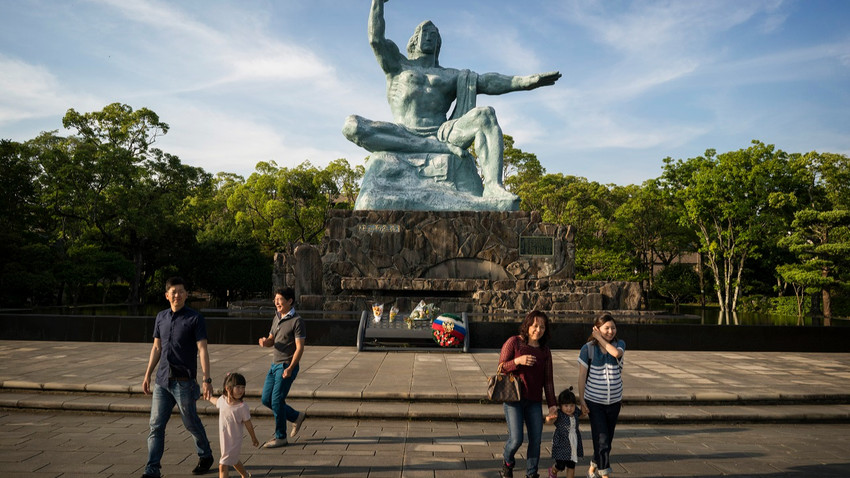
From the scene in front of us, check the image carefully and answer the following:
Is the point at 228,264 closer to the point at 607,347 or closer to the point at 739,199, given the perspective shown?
the point at 739,199

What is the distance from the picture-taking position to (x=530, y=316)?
12.8 ft

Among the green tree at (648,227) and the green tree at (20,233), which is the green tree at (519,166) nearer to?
the green tree at (648,227)

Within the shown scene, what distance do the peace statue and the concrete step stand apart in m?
9.19

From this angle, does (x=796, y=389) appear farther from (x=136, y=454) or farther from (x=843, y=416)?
(x=136, y=454)

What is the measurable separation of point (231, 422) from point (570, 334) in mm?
7011

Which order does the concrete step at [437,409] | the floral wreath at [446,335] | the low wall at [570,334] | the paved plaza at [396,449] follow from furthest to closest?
the low wall at [570,334] → the floral wreath at [446,335] → the concrete step at [437,409] → the paved plaza at [396,449]

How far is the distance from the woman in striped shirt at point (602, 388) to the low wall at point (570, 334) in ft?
18.4

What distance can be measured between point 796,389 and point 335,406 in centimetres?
507

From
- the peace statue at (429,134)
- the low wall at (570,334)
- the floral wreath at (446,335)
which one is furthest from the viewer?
the peace statue at (429,134)

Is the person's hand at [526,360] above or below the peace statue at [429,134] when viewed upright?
below

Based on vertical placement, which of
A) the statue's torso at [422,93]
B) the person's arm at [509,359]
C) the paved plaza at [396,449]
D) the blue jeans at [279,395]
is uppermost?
the statue's torso at [422,93]

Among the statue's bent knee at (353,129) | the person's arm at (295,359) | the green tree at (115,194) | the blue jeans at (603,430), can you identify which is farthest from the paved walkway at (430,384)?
the green tree at (115,194)

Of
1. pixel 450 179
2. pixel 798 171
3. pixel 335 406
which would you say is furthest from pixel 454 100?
pixel 798 171

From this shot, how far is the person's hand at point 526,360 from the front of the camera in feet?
12.3
